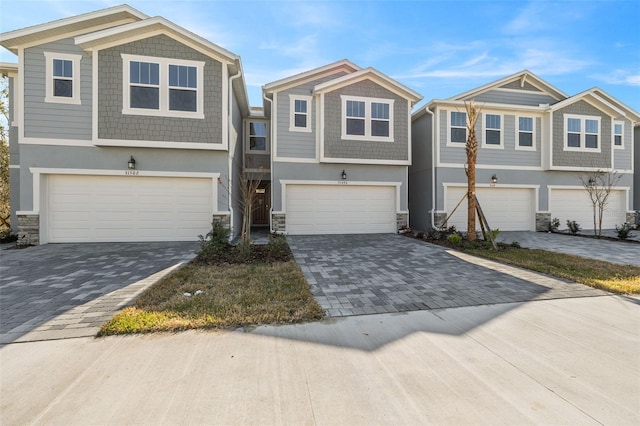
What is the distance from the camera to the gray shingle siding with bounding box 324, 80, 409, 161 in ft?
36.4

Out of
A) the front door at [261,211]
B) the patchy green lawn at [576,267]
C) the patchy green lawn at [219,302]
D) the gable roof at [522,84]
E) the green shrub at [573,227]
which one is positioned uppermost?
the gable roof at [522,84]

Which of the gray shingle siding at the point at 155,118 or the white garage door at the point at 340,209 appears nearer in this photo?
the gray shingle siding at the point at 155,118

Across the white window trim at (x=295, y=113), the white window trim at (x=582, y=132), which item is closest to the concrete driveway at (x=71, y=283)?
the white window trim at (x=295, y=113)

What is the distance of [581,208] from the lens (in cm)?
1352

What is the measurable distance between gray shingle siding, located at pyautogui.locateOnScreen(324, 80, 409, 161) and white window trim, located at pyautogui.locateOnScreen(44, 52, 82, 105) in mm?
7876

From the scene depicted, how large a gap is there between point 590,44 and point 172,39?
13428mm

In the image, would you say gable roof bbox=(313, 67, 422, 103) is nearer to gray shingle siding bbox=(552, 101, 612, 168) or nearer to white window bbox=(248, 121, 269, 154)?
white window bbox=(248, 121, 269, 154)

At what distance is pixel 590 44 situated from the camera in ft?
31.7

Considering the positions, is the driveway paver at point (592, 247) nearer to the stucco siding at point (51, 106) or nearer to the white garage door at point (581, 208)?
the white garage door at point (581, 208)

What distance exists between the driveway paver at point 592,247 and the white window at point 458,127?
4.40m

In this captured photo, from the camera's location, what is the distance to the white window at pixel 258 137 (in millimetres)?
14141

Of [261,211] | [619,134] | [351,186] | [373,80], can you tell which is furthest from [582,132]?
[261,211]

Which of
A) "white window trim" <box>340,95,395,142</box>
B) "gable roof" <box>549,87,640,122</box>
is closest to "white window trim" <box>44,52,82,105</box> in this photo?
"white window trim" <box>340,95,395,142</box>

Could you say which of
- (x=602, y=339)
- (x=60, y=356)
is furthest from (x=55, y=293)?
(x=602, y=339)
